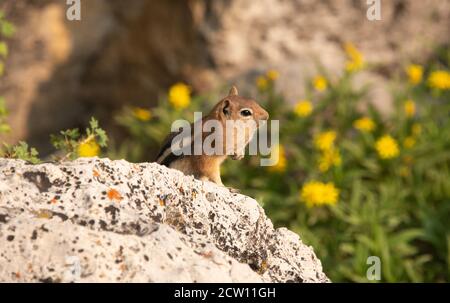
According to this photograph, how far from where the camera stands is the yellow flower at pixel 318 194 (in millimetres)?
7176

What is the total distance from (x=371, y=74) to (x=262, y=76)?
62.1 inches

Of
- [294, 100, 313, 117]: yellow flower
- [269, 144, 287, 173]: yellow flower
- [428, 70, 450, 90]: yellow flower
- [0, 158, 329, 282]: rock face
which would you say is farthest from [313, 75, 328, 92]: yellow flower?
[0, 158, 329, 282]: rock face

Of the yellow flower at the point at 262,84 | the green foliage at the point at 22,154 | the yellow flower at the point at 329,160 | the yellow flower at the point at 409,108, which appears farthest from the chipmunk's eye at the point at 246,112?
the yellow flower at the point at 409,108

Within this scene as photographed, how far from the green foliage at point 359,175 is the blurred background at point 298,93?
0.02 metres

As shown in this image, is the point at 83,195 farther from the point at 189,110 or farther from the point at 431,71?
the point at 431,71

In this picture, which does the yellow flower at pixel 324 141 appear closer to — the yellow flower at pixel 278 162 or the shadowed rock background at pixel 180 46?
the yellow flower at pixel 278 162

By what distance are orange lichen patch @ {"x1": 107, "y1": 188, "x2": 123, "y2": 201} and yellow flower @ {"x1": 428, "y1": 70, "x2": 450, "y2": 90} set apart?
574 centimetres

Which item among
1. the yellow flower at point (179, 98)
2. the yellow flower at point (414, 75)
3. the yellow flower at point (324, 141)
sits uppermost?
the yellow flower at point (414, 75)

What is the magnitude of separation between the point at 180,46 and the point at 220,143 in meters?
5.01

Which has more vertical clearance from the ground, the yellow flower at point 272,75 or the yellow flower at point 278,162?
the yellow flower at point 272,75

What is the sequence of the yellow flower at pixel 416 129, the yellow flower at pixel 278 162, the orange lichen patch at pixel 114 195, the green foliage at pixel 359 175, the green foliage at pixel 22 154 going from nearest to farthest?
the orange lichen patch at pixel 114 195, the green foliage at pixel 22 154, the green foliage at pixel 359 175, the yellow flower at pixel 278 162, the yellow flower at pixel 416 129

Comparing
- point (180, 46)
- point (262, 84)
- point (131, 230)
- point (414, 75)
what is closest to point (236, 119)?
point (131, 230)

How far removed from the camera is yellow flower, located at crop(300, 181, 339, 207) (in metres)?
7.18

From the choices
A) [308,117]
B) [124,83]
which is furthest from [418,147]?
[124,83]
